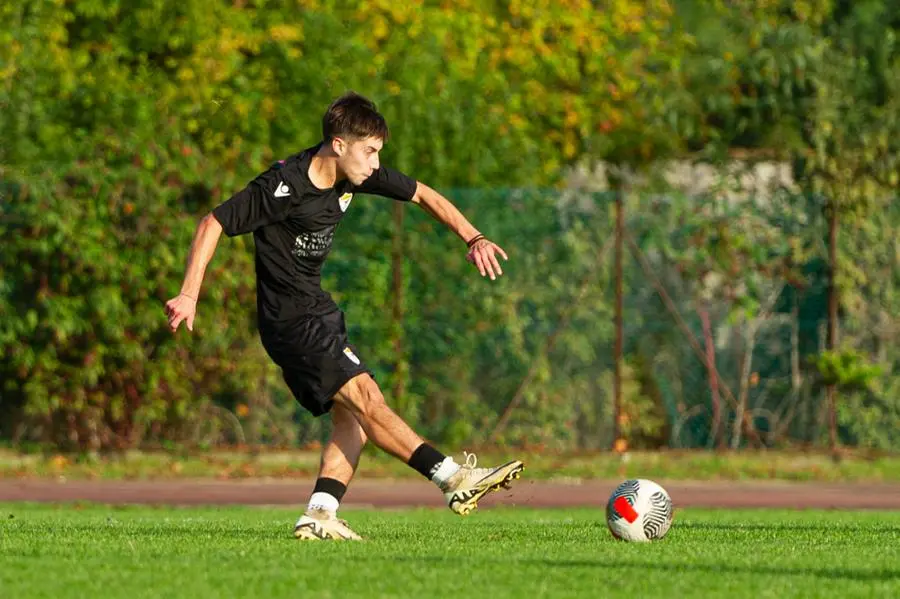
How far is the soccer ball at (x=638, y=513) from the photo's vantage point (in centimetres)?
840

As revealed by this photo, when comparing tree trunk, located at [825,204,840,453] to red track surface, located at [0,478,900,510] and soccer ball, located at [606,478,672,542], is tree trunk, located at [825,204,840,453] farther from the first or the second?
soccer ball, located at [606,478,672,542]

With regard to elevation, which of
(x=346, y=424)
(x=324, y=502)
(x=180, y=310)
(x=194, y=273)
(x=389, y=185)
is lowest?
(x=324, y=502)

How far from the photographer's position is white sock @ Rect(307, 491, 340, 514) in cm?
860

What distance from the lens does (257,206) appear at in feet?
27.7

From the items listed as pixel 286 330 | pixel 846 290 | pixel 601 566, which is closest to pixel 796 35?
pixel 846 290

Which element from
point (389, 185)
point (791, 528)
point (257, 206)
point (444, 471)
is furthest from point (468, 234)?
point (791, 528)

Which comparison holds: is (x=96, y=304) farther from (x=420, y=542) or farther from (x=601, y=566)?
(x=601, y=566)

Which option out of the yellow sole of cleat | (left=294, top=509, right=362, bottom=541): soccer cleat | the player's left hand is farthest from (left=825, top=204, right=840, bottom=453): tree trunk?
(left=294, top=509, right=362, bottom=541): soccer cleat

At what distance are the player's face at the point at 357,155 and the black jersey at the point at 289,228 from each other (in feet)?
0.53

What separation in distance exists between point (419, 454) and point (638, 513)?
1080 millimetres

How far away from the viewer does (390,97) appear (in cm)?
1916

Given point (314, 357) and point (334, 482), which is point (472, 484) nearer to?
point (334, 482)

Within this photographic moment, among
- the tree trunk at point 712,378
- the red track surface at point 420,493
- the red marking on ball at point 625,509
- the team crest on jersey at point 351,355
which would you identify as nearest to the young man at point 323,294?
the team crest on jersey at point 351,355

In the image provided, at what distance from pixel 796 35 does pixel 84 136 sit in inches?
332
